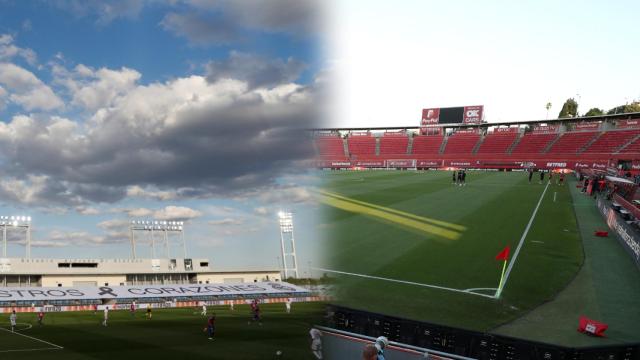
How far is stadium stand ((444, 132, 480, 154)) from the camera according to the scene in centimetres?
4631

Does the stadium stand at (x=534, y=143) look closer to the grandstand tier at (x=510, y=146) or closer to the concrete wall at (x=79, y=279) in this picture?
→ the grandstand tier at (x=510, y=146)

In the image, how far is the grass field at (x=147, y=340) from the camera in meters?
9.05

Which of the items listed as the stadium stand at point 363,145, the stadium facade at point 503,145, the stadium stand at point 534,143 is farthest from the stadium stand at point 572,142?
the stadium stand at point 363,145

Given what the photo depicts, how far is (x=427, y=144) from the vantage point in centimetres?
4919

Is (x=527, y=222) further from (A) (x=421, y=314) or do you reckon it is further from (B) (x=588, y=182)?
(B) (x=588, y=182)

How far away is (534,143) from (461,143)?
718cm

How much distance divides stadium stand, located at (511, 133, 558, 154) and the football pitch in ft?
91.4

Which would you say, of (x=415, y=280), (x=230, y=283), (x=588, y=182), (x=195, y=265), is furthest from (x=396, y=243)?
(x=195, y=265)

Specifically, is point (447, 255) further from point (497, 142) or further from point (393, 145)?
point (393, 145)

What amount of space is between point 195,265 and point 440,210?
91.3 feet

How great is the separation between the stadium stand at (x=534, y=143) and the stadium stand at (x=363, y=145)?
42.7 ft

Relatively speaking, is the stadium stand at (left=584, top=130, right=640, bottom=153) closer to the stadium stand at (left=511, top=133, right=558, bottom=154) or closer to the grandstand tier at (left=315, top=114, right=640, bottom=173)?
the grandstand tier at (left=315, top=114, right=640, bottom=173)

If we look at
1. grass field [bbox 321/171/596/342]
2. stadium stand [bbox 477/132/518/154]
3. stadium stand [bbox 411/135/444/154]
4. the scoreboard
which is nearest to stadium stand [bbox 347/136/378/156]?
stadium stand [bbox 411/135/444/154]

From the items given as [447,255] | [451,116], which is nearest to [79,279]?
[447,255]
